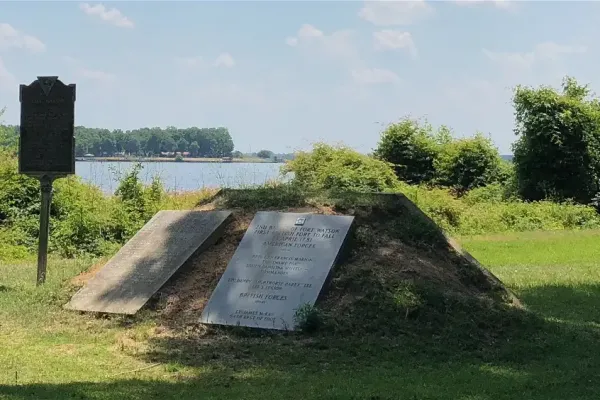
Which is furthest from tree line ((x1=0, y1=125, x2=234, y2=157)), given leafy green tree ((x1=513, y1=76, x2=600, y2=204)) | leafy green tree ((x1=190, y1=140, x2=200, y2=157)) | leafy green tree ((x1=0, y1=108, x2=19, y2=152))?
leafy green tree ((x1=513, y1=76, x2=600, y2=204))

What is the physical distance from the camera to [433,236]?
938 cm

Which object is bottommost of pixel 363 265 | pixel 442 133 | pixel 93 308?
pixel 93 308

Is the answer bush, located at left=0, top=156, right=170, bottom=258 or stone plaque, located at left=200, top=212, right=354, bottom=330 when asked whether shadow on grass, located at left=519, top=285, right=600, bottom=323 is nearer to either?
stone plaque, located at left=200, top=212, right=354, bottom=330

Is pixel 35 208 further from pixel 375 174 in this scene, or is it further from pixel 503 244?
pixel 503 244

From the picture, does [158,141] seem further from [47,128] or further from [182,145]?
[47,128]

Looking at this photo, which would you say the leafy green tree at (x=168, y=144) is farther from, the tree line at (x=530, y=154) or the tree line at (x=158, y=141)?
the tree line at (x=530, y=154)

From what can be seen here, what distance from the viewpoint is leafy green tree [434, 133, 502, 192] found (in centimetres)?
2731

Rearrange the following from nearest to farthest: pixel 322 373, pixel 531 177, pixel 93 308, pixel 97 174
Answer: pixel 322 373, pixel 93 308, pixel 97 174, pixel 531 177

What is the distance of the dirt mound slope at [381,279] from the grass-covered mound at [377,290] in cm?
1

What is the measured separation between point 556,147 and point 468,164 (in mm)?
3357

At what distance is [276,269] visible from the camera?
847cm

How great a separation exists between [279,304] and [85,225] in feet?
30.6

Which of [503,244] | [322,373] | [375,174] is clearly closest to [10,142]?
[375,174]

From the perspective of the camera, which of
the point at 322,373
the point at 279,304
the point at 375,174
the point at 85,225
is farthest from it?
the point at 375,174
